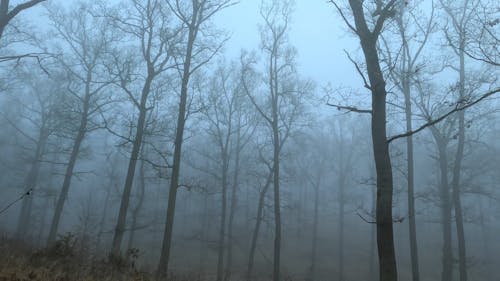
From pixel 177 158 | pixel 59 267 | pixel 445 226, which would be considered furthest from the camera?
pixel 445 226

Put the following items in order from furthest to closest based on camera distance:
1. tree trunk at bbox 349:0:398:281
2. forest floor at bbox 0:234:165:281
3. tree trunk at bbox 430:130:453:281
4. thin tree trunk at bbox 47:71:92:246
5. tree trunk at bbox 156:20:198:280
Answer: thin tree trunk at bbox 47:71:92:246
tree trunk at bbox 430:130:453:281
tree trunk at bbox 156:20:198:280
tree trunk at bbox 349:0:398:281
forest floor at bbox 0:234:165:281

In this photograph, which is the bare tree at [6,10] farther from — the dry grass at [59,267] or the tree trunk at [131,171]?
the tree trunk at [131,171]

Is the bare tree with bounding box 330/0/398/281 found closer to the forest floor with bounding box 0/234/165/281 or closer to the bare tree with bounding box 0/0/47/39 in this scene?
the forest floor with bounding box 0/234/165/281

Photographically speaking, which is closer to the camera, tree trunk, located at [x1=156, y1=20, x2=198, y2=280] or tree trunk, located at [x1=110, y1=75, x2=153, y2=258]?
tree trunk, located at [x1=156, y1=20, x2=198, y2=280]

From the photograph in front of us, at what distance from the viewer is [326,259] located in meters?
31.8

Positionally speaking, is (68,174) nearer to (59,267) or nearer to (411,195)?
(59,267)

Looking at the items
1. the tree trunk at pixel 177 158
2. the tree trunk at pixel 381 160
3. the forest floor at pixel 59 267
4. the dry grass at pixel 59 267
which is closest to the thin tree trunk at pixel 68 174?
the tree trunk at pixel 177 158

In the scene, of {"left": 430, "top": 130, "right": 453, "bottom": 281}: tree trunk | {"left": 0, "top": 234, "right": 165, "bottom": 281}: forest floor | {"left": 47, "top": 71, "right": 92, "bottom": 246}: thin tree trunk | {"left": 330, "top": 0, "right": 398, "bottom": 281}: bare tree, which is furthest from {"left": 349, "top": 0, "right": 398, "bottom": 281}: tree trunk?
{"left": 47, "top": 71, "right": 92, "bottom": 246}: thin tree trunk

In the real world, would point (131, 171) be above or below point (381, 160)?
above

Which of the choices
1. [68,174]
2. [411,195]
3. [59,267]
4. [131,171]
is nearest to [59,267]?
[59,267]

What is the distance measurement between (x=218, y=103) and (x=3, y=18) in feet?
51.1

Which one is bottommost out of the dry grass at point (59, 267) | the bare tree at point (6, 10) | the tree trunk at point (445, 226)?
the dry grass at point (59, 267)


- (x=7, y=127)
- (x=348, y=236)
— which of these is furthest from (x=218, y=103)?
(x=7, y=127)

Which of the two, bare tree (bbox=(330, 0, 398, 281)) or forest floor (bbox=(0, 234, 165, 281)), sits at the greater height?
bare tree (bbox=(330, 0, 398, 281))
